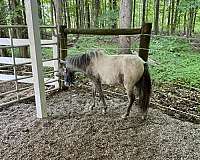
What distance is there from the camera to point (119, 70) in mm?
3117

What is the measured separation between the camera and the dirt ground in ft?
7.93

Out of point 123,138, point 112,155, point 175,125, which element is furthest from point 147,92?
point 112,155

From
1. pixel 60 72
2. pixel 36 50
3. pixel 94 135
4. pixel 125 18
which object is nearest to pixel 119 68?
pixel 94 135

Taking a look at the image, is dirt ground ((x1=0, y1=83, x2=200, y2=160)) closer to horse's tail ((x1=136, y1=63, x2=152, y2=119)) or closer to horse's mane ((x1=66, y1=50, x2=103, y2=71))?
horse's tail ((x1=136, y1=63, x2=152, y2=119))

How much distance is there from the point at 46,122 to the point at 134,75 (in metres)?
1.39

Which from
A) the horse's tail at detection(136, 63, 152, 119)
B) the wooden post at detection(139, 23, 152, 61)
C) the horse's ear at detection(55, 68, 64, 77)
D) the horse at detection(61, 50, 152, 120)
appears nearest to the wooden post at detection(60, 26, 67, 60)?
the horse's ear at detection(55, 68, 64, 77)

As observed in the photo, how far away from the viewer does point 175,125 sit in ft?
9.78

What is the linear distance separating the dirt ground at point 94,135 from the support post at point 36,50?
0.25 meters

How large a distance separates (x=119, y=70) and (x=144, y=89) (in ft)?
1.44

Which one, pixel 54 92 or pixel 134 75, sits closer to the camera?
pixel 134 75

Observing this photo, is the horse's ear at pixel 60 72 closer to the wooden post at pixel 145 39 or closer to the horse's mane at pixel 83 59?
the horse's mane at pixel 83 59

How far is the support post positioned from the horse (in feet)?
1.75

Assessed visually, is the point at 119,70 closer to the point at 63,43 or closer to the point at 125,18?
the point at 63,43

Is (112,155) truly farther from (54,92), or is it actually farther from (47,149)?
(54,92)
